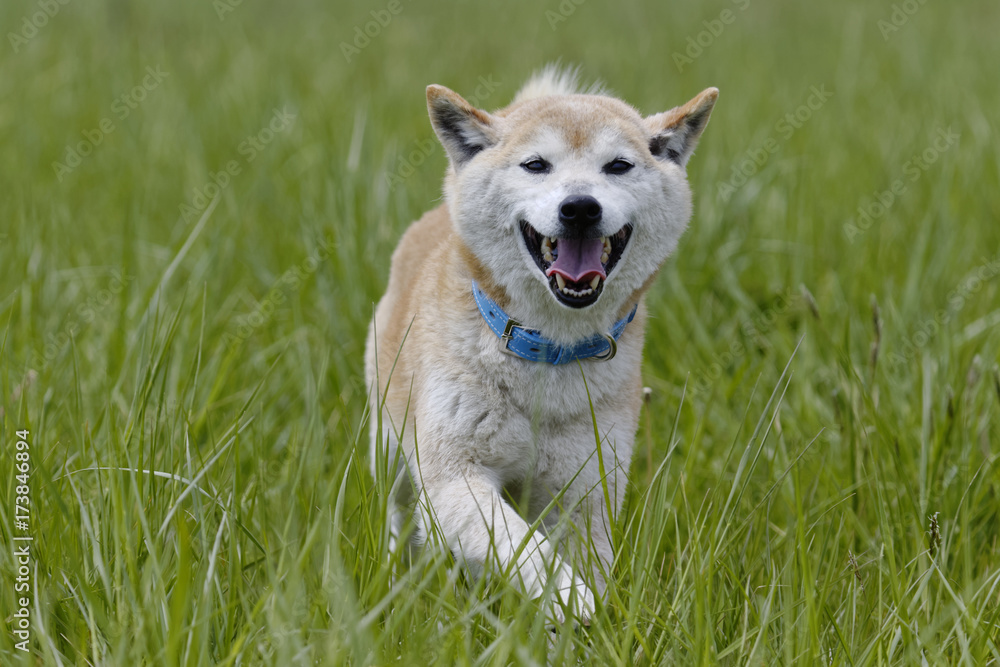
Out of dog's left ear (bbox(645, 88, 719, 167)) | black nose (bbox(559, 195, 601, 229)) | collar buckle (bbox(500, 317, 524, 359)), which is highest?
dog's left ear (bbox(645, 88, 719, 167))

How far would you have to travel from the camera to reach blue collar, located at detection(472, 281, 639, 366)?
3041 mm

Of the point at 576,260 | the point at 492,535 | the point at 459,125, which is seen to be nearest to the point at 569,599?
the point at 492,535

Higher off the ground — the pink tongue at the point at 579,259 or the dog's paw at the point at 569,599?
the pink tongue at the point at 579,259

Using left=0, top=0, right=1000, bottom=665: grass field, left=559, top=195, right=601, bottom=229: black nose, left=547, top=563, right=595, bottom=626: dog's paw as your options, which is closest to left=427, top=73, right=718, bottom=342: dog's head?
left=559, top=195, right=601, bottom=229: black nose

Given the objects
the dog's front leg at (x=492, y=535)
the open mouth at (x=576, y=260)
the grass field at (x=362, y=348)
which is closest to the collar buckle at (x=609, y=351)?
the open mouth at (x=576, y=260)

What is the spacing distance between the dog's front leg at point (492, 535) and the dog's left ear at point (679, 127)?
130cm

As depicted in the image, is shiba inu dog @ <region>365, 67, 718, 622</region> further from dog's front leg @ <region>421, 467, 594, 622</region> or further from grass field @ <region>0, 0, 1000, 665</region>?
grass field @ <region>0, 0, 1000, 665</region>

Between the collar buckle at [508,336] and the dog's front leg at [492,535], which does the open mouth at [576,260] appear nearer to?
the collar buckle at [508,336]

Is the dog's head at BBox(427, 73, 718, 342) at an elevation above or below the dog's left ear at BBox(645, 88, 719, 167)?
below

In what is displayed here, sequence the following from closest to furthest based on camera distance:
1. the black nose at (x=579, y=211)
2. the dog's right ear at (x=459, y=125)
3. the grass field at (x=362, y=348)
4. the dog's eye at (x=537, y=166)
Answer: the grass field at (x=362, y=348)
the black nose at (x=579, y=211)
the dog's eye at (x=537, y=166)
the dog's right ear at (x=459, y=125)

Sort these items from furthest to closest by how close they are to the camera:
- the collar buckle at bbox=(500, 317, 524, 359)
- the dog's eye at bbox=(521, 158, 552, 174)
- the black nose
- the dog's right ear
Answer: the dog's right ear < the dog's eye at bbox=(521, 158, 552, 174) < the collar buckle at bbox=(500, 317, 524, 359) < the black nose

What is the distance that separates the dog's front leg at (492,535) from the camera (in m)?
2.52

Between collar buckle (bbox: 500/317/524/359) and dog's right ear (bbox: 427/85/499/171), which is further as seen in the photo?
dog's right ear (bbox: 427/85/499/171)

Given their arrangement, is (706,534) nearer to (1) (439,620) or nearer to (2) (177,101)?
(1) (439,620)
